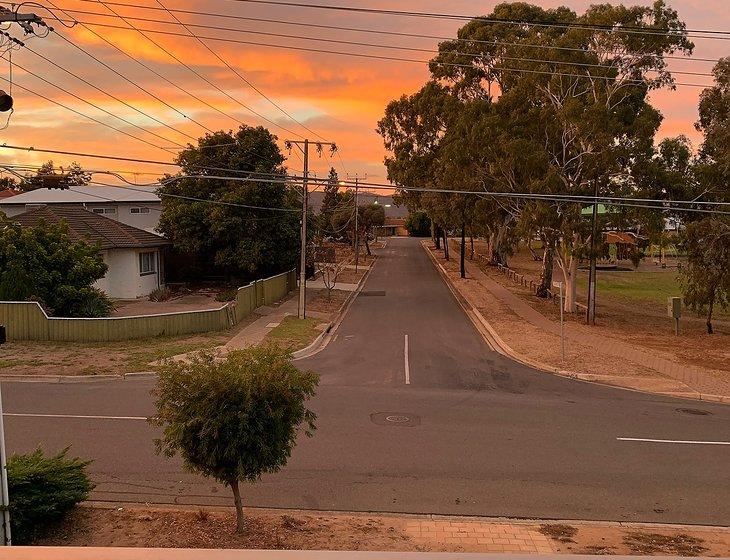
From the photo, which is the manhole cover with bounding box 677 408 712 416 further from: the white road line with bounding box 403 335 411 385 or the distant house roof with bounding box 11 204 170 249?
the distant house roof with bounding box 11 204 170 249

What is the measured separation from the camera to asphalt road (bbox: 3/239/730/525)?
955 cm

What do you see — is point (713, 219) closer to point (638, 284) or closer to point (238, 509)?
point (238, 509)

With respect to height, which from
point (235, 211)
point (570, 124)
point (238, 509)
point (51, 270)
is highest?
point (570, 124)

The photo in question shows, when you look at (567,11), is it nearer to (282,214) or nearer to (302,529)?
(282,214)

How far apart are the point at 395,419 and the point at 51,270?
53.3 feet

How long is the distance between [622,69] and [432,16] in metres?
16.8

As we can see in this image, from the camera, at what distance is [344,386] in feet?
56.1

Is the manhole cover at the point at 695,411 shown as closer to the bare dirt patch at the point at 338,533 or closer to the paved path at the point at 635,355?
the paved path at the point at 635,355

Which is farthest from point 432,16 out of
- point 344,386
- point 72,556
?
point 72,556

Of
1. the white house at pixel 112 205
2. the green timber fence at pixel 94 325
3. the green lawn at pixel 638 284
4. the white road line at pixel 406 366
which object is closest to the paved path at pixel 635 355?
the white road line at pixel 406 366

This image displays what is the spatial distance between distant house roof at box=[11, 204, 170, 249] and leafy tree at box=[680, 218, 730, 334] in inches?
1043

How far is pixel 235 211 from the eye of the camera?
1367 inches

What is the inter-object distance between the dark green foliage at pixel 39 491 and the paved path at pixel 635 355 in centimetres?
1655

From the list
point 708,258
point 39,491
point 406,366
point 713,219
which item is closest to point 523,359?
point 406,366
